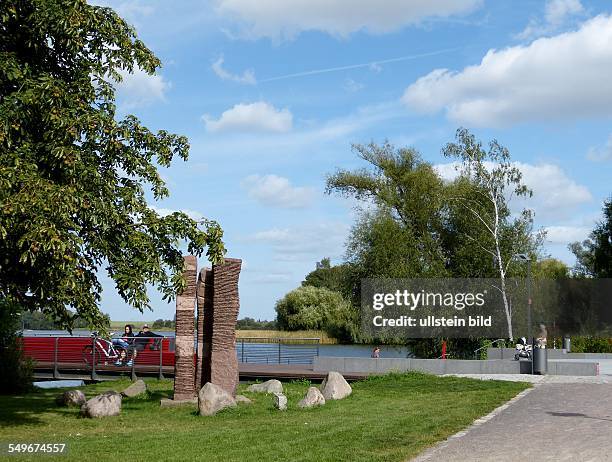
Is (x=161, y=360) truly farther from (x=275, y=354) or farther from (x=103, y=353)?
(x=275, y=354)

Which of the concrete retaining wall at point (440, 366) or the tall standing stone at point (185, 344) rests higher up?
the tall standing stone at point (185, 344)

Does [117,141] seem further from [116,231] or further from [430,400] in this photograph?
[430,400]

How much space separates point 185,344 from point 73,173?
6.85 meters

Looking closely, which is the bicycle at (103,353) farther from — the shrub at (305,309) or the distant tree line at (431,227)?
the shrub at (305,309)

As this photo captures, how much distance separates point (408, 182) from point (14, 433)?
34.2 m

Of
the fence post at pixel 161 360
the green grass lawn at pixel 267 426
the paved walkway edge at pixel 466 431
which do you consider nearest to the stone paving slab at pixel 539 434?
the paved walkway edge at pixel 466 431

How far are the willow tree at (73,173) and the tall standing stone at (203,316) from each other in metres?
3.65

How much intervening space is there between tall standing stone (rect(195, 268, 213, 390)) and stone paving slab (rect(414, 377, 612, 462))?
7.30 metres

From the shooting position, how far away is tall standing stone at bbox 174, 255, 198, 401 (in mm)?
19844

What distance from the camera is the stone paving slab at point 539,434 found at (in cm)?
1115

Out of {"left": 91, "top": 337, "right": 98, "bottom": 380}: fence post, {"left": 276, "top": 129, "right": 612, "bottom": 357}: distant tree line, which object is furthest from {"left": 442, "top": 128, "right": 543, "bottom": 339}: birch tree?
{"left": 91, "top": 337, "right": 98, "bottom": 380}: fence post

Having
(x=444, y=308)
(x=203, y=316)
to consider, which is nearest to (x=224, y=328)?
(x=203, y=316)

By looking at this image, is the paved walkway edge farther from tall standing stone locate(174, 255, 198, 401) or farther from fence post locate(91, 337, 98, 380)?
fence post locate(91, 337, 98, 380)

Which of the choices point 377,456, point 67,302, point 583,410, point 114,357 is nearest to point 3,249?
point 67,302
